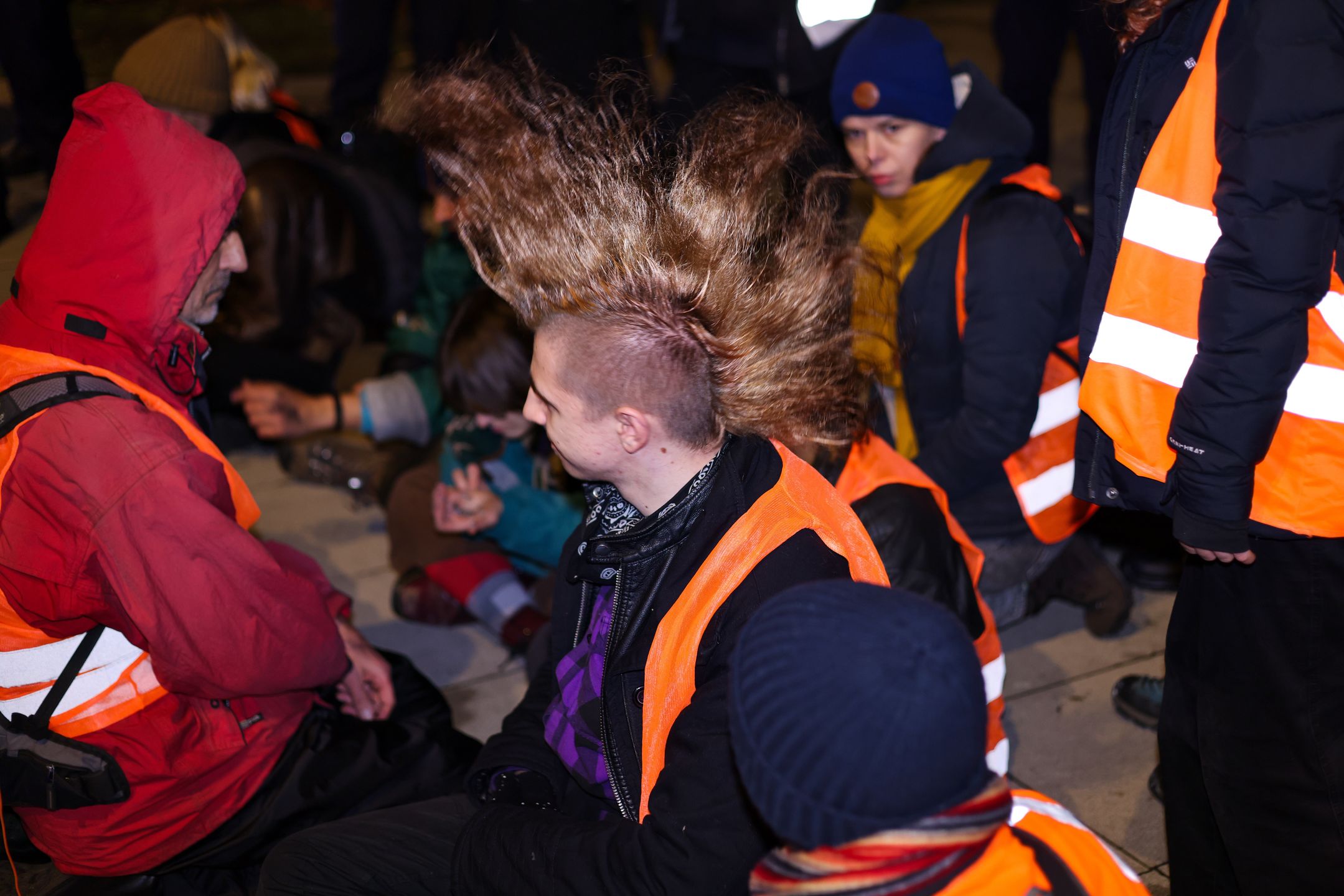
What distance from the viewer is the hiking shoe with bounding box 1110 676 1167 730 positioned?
2.98 meters

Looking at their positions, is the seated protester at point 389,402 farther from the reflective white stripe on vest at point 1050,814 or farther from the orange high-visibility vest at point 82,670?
the reflective white stripe on vest at point 1050,814

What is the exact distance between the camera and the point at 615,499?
1955 millimetres

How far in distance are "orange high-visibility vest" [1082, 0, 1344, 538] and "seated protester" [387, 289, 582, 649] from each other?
1.76 metres

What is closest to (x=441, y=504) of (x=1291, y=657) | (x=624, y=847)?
(x=624, y=847)

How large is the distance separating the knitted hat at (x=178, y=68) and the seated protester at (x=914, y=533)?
129 inches

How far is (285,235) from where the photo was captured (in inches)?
175

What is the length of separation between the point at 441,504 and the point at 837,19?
84.6 inches

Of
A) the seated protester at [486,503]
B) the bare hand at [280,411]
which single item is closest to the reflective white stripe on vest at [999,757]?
the seated protester at [486,503]

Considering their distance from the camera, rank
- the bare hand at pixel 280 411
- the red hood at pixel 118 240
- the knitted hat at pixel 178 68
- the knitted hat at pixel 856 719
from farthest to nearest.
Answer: the knitted hat at pixel 178 68 → the bare hand at pixel 280 411 → the red hood at pixel 118 240 → the knitted hat at pixel 856 719

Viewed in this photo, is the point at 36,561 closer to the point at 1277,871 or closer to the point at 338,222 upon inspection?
the point at 1277,871

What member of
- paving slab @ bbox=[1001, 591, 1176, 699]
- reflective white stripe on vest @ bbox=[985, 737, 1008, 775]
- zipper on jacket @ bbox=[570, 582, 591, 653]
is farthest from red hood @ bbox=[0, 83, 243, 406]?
paving slab @ bbox=[1001, 591, 1176, 699]

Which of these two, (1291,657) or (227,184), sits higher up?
(227,184)

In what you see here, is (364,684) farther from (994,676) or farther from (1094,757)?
(1094,757)

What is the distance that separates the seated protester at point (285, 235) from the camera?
14.4ft
